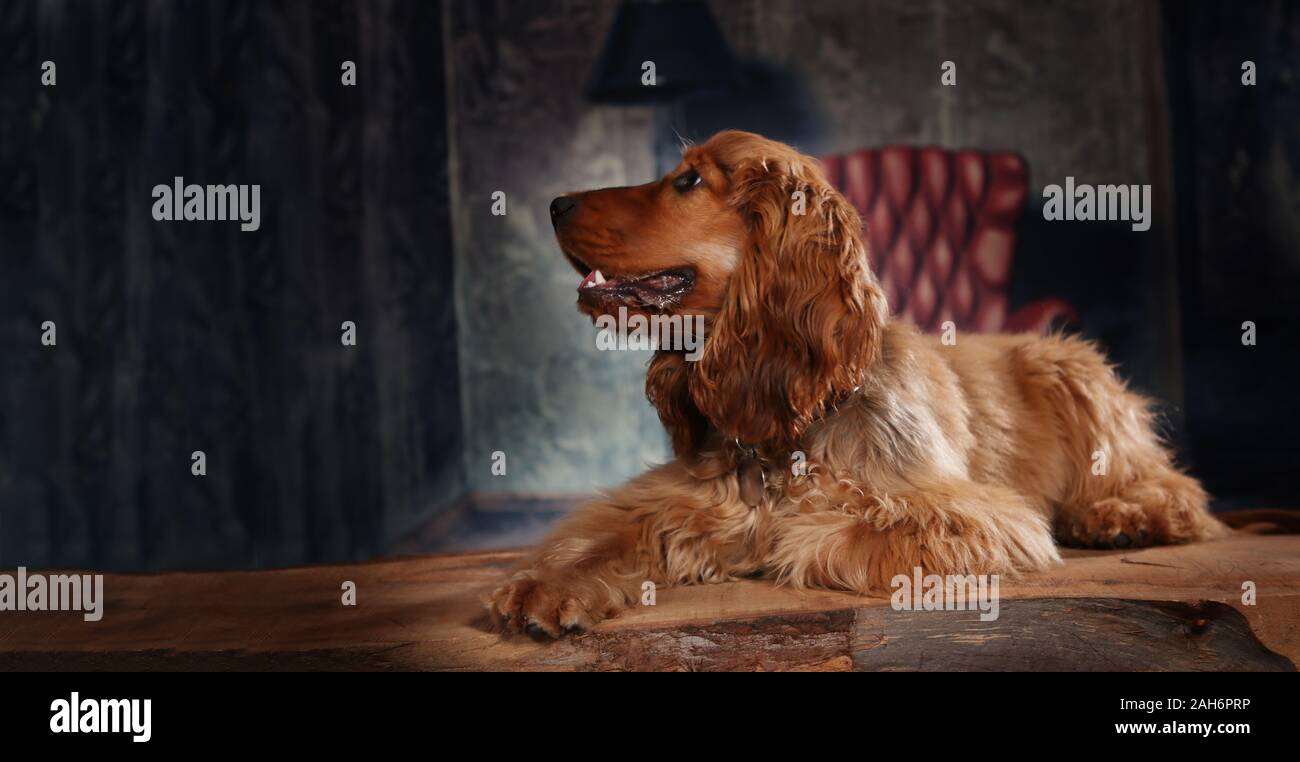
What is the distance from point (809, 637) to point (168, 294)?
10.2ft

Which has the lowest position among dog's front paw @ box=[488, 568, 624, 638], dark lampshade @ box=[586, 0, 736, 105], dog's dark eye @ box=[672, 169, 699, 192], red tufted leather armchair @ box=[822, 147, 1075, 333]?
dog's front paw @ box=[488, 568, 624, 638]

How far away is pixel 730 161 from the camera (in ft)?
7.82

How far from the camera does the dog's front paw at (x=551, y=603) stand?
2025 millimetres

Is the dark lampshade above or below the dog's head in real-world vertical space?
above

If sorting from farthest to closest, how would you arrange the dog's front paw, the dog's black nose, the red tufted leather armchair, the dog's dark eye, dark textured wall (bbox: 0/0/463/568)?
the red tufted leather armchair
dark textured wall (bbox: 0/0/463/568)
the dog's dark eye
the dog's black nose
the dog's front paw

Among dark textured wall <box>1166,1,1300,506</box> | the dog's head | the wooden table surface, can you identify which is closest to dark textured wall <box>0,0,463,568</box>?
the wooden table surface

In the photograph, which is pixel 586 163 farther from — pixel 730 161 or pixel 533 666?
pixel 533 666

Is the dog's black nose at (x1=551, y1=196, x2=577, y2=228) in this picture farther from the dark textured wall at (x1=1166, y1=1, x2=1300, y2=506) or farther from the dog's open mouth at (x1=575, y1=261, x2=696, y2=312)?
the dark textured wall at (x1=1166, y1=1, x2=1300, y2=506)

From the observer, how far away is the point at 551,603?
2.05 m

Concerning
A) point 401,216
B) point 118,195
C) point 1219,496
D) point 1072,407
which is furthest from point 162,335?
point 1219,496

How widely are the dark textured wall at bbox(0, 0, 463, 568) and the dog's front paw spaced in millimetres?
2525

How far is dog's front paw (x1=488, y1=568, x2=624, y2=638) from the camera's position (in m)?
2.03

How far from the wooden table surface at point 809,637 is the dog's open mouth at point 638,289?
62 cm

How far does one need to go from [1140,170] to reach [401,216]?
4.27 metres
